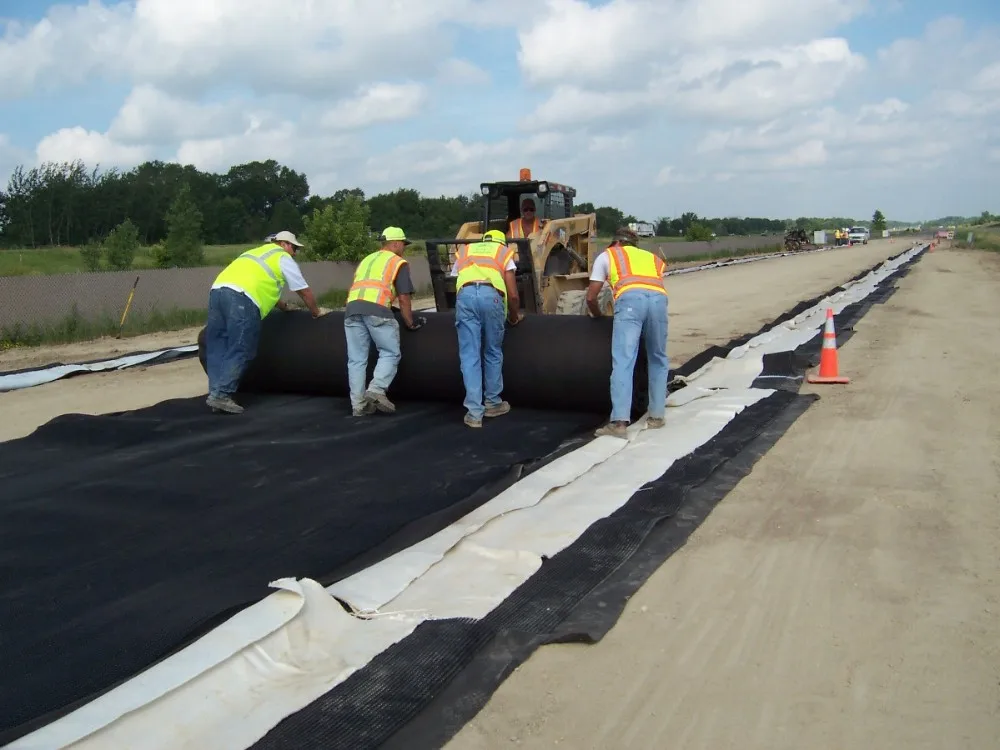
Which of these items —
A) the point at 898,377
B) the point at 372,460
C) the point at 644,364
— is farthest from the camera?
the point at 898,377

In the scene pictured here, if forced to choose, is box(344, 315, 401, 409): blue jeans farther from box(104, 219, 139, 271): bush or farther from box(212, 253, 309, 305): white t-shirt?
box(104, 219, 139, 271): bush

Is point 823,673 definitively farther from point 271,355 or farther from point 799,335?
point 799,335

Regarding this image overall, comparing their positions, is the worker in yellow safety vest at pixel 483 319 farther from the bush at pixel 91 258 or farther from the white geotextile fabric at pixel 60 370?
the bush at pixel 91 258

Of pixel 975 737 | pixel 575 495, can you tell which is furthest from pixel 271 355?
pixel 975 737

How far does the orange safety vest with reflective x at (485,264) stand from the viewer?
22.3ft

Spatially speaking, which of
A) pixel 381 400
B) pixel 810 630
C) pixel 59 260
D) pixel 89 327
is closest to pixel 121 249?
pixel 89 327

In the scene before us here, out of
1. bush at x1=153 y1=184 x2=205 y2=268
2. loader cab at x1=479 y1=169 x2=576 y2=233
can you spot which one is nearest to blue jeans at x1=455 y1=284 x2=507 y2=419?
loader cab at x1=479 y1=169 x2=576 y2=233

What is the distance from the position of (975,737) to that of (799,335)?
367 inches

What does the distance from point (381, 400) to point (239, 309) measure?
1387mm

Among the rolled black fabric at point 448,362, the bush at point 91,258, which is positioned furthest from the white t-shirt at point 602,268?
the bush at point 91,258

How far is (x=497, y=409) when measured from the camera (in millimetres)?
6918

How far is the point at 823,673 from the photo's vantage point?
3182mm

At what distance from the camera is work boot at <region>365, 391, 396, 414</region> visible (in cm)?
698

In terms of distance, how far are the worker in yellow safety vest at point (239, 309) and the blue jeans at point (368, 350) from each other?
54 centimetres
